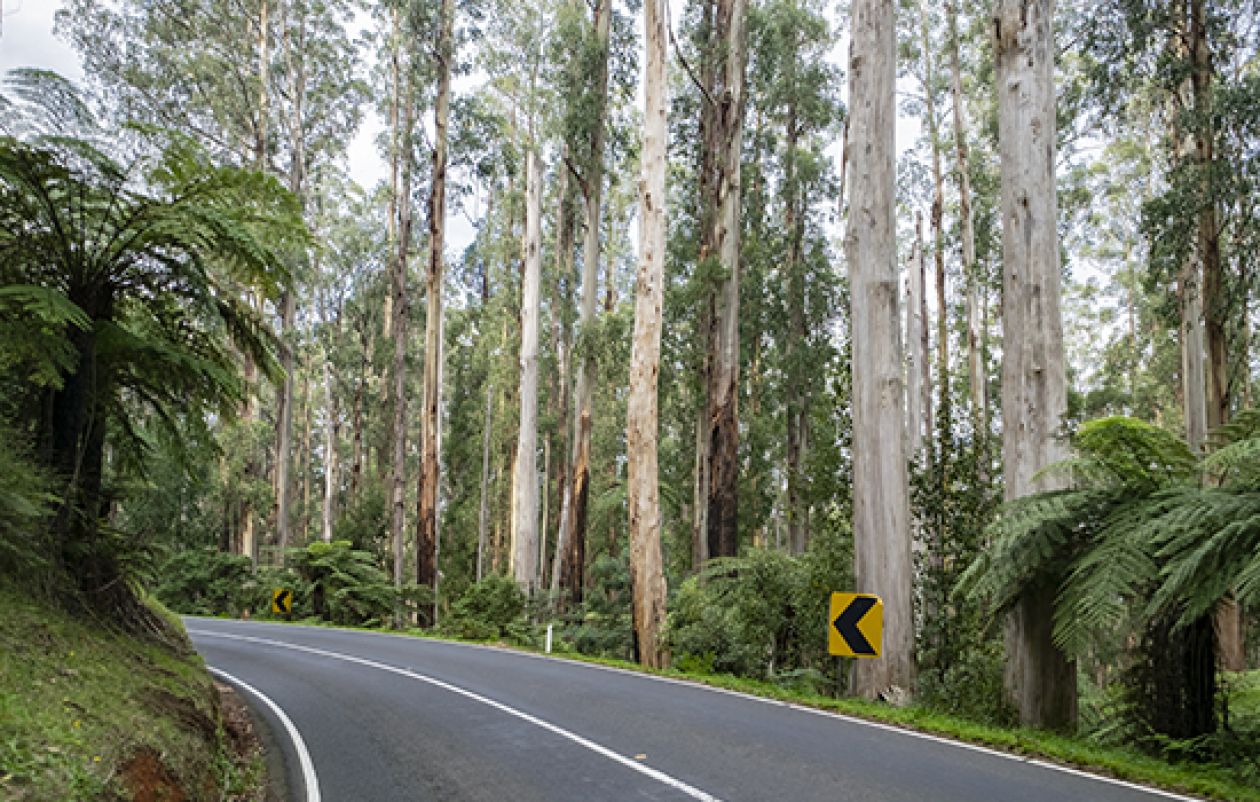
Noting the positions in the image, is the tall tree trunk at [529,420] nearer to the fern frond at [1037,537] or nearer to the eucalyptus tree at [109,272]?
the eucalyptus tree at [109,272]

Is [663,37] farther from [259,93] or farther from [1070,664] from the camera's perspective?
[259,93]

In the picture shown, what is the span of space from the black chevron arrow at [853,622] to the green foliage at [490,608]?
11.8 metres

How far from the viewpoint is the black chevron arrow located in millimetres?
9703

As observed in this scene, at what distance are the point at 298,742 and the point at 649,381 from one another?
8.44 m

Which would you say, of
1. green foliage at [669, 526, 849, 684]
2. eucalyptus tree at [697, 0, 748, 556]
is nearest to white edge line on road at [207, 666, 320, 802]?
green foliage at [669, 526, 849, 684]

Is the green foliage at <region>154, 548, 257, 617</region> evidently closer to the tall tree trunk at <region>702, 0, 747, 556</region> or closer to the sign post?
the sign post

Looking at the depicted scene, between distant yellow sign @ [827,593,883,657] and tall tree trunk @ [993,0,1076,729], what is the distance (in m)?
1.31

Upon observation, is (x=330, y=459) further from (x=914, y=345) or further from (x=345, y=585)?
(x=914, y=345)

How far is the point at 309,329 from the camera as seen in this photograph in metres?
42.1

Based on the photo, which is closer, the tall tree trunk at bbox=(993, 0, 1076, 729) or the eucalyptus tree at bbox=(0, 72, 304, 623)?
the eucalyptus tree at bbox=(0, 72, 304, 623)

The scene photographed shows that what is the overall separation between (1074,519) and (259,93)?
104 feet

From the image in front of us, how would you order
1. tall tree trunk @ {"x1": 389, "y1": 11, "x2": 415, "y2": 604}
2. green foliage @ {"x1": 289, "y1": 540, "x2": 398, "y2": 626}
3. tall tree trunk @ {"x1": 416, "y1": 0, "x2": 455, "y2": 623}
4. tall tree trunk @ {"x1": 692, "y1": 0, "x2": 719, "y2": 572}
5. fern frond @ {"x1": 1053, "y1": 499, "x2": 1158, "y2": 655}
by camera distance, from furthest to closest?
tall tree trunk @ {"x1": 389, "y1": 11, "x2": 415, "y2": 604}, green foliage @ {"x1": 289, "y1": 540, "x2": 398, "y2": 626}, tall tree trunk @ {"x1": 416, "y1": 0, "x2": 455, "y2": 623}, tall tree trunk @ {"x1": 692, "y1": 0, "x2": 719, "y2": 572}, fern frond @ {"x1": 1053, "y1": 499, "x2": 1158, "y2": 655}

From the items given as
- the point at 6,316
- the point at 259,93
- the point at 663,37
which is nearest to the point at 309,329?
the point at 259,93

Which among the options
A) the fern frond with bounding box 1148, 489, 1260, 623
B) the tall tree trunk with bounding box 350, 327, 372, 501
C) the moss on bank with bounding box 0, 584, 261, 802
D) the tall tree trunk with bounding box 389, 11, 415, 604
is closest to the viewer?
the moss on bank with bounding box 0, 584, 261, 802
